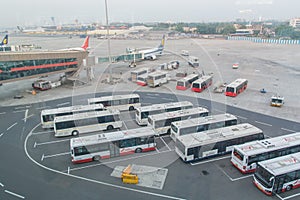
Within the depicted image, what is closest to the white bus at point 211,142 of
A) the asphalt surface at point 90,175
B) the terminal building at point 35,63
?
the asphalt surface at point 90,175

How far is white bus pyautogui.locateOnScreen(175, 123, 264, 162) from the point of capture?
1881 cm

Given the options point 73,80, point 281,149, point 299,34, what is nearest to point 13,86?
point 73,80

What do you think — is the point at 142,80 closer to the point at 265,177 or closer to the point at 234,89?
the point at 234,89

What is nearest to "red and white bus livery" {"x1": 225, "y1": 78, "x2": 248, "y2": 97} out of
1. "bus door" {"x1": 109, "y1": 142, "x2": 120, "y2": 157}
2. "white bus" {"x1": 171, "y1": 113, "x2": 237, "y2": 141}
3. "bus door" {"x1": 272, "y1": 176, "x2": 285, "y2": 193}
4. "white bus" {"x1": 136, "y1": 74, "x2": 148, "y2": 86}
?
"white bus" {"x1": 171, "y1": 113, "x2": 237, "y2": 141}

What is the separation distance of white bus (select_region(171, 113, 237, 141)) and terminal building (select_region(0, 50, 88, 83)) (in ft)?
91.7

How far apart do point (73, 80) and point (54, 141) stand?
24.0 m

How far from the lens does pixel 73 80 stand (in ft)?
148

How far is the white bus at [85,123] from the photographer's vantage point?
23.5 meters

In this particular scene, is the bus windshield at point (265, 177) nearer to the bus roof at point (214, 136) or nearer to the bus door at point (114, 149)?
the bus roof at point (214, 136)

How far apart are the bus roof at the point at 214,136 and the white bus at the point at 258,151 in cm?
187

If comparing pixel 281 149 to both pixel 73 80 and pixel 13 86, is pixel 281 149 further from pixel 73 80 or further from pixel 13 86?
pixel 13 86

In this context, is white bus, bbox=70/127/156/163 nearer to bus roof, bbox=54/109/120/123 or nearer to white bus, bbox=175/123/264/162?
white bus, bbox=175/123/264/162

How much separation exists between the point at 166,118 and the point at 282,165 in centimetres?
1128

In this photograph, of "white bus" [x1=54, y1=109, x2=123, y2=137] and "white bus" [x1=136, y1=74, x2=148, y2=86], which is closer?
"white bus" [x1=54, y1=109, x2=123, y2=137]
